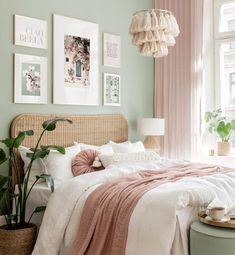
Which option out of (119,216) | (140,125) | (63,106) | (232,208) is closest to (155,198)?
(119,216)

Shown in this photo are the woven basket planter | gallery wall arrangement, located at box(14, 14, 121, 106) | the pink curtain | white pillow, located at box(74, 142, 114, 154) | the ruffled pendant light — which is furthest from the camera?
the pink curtain

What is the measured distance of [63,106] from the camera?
445 centimetres

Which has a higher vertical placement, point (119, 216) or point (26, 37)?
point (26, 37)

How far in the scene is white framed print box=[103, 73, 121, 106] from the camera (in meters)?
4.96

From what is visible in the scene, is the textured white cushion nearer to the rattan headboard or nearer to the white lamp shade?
the rattan headboard

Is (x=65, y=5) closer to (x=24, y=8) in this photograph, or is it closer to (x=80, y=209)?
(x=24, y=8)

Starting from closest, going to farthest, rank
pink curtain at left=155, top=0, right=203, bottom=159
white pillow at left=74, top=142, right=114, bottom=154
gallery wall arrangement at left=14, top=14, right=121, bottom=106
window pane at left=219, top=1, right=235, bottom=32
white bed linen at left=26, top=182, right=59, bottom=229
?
white bed linen at left=26, top=182, right=59, bottom=229
gallery wall arrangement at left=14, top=14, right=121, bottom=106
white pillow at left=74, top=142, right=114, bottom=154
pink curtain at left=155, top=0, right=203, bottom=159
window pane at left=219, top=1, right=235, bottom=32

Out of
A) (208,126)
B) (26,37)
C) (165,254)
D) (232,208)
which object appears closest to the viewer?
(165,254)

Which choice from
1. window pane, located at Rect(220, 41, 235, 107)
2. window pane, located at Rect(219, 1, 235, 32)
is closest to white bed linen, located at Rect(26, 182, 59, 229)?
window pane, located at Rect(220, 41, 235, 107)

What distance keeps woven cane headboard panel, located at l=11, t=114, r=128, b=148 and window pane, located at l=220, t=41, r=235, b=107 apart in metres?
1.56

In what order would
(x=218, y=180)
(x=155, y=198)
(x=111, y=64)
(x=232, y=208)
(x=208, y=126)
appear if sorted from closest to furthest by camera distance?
(x=155, y=198) → (x=232, y=208) → (x=218, y=180) → (x=111, y=64) → (x=208, y=126)

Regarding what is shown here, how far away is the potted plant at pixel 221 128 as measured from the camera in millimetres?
5195

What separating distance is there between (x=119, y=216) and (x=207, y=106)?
3291 mm

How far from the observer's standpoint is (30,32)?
411 cm
